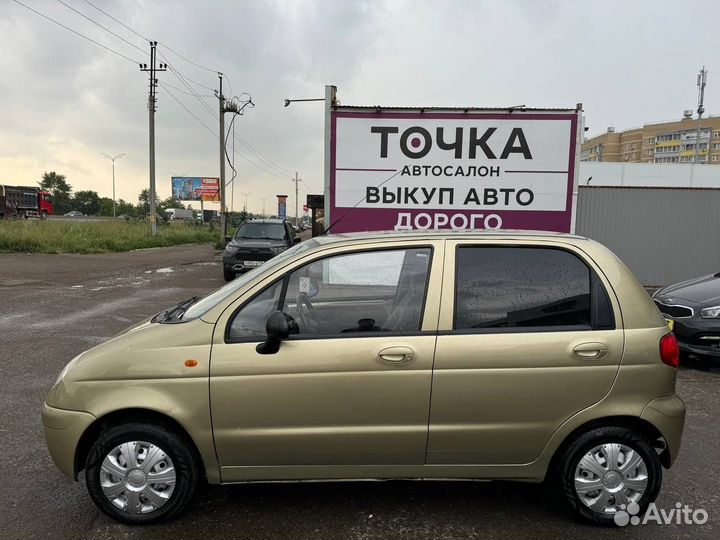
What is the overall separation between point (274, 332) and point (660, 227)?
14347mm

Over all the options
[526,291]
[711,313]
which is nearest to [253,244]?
[711,313]

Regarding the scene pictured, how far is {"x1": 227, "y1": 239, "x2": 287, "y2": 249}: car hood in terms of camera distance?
13305 millimetres

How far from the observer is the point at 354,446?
2.79 m

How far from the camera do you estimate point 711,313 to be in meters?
5.85

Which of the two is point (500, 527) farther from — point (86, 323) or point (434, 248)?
point (86, 323)

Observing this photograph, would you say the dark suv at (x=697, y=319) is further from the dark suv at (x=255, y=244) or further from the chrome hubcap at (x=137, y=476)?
the dark suv at (x=255, y=244)

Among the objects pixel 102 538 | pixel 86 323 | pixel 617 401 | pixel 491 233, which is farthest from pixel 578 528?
pixel 86 323

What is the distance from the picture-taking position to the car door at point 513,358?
9.04ft

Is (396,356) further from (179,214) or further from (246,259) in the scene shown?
(179,214)

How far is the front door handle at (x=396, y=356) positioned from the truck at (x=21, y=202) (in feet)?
144

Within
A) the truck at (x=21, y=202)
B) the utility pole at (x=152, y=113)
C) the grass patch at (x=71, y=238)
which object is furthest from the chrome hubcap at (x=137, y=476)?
the truck at (x=21, y=202)

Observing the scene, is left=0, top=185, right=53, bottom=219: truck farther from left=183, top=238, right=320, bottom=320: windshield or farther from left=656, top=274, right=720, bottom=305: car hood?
left=656, top=274, right=720, bottom=305: car hood

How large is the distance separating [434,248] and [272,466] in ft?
5.04

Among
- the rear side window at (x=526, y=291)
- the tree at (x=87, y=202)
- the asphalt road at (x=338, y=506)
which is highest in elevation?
the tree at (x=87, y=202)
